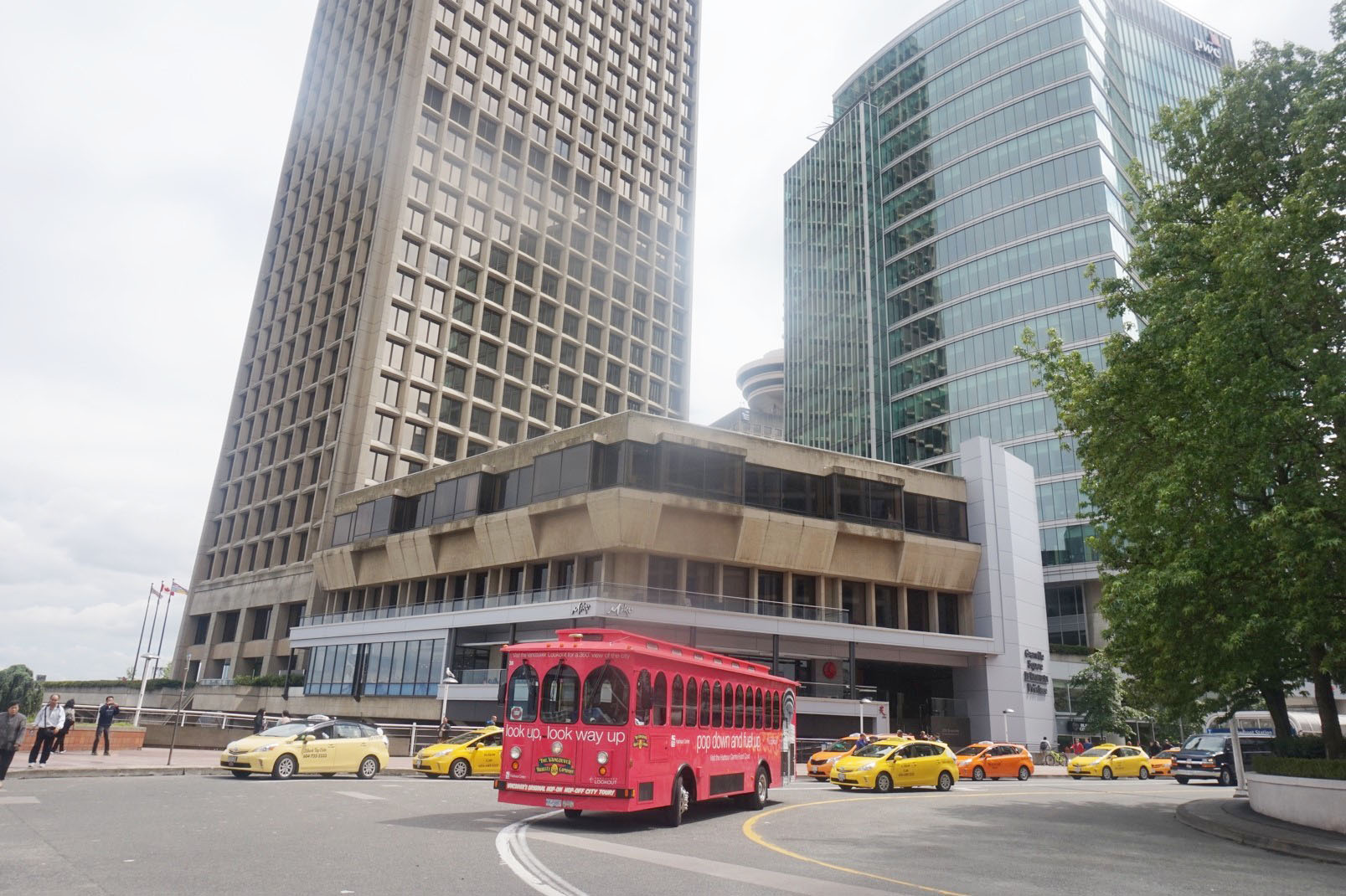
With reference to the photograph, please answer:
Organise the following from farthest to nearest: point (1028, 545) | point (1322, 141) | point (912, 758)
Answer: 1. point (1028, 545)
2. point (912, 758)
3. point (1322, 141)

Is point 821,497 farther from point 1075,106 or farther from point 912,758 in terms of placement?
point 1075,106

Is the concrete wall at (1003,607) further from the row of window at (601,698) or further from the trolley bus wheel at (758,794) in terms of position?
the row of window at (601,698)

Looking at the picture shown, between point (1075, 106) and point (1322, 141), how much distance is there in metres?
64.6

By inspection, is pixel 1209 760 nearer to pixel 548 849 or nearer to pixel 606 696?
pixel 606 696

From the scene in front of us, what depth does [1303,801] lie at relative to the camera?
1778cm

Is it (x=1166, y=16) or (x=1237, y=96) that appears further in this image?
(x=1166, y=16)

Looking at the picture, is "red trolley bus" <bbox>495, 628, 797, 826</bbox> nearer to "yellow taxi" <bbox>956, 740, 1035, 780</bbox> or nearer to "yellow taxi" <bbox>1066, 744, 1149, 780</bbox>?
"yellow taxi" <bbox>956, 740, 1035, 780</bbox>

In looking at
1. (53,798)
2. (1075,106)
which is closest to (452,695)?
(53,798)

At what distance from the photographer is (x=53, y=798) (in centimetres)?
1586

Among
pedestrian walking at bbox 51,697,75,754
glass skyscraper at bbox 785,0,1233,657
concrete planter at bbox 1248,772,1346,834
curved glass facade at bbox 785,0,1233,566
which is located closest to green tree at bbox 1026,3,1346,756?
concrete planter at bbox 1248,772,1346,834

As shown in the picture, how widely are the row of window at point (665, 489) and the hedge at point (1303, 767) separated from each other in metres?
28.1

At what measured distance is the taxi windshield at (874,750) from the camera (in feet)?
89.3

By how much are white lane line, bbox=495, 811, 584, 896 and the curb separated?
1243cm

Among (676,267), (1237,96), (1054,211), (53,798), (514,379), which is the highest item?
(676,267)
